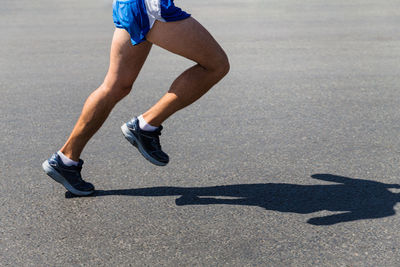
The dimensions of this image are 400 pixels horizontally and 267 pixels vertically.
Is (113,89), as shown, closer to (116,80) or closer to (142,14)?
(116,80)

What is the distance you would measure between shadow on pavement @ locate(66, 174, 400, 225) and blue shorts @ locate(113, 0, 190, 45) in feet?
3.22

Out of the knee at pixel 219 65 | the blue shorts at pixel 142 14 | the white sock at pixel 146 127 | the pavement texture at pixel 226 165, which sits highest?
the blue shorts at pixel 142 14

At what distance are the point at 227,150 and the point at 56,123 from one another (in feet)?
5.44

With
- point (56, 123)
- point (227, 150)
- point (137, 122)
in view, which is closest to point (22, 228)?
point (137, 122)

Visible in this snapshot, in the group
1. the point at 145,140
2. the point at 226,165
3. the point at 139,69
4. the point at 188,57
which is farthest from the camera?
the point at 226,165

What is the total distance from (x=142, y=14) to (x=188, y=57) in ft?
1.22

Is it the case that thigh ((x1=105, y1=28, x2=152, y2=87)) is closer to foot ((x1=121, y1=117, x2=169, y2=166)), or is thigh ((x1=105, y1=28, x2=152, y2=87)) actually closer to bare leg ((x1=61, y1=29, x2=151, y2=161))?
bare leg ((x1=61, y1=29, x2=151, y2=161))

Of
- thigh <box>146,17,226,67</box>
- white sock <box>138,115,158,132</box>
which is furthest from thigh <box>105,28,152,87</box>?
white sock <box>138,115,158,132</box>

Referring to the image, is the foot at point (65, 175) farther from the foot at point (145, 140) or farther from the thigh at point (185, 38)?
the thigh at point (185, 38)

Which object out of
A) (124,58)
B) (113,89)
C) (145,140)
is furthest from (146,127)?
(124,58)

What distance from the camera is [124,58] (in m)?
4.26

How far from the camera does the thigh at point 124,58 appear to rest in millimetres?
4254

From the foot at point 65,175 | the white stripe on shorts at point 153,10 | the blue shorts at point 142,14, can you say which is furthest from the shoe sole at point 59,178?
the white stripe on shorts at point 153,10

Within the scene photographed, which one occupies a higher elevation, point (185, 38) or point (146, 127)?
point (185, 38)
